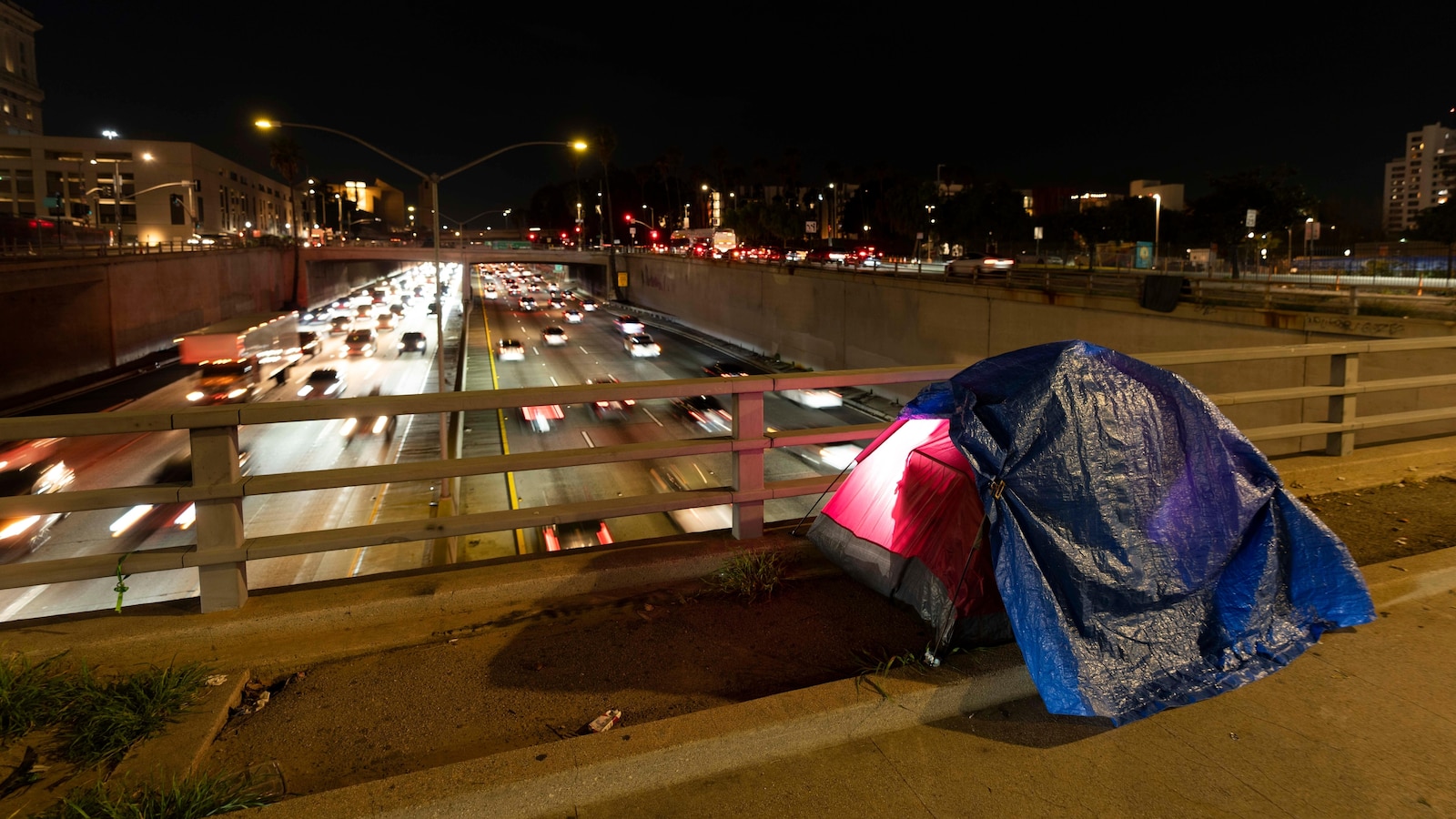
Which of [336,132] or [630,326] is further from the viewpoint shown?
[630,326]

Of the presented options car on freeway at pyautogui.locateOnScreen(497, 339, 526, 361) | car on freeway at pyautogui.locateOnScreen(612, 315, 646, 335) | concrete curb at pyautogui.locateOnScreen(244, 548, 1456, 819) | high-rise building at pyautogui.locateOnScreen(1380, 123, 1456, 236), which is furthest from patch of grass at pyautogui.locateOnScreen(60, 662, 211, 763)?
high-rise building at pyautogui.locateOnScreen(1380, 123, 1456, 236)

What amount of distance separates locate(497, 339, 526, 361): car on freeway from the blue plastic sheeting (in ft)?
195

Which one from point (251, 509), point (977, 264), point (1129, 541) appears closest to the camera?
point (1129, 541)

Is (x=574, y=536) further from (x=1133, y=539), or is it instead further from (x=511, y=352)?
(x=511, y=352)

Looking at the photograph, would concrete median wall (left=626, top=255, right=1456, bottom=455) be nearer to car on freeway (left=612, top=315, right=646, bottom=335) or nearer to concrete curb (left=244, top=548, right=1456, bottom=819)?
car on freeway (left=612, top=315, right=646, bottom=335)

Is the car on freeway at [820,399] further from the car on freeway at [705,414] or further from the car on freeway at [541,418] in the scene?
the car on freeway at [541,418]

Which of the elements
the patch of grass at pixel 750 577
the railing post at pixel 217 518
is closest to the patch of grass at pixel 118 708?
the railing post at pixel 217 518

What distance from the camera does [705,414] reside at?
4372 cm

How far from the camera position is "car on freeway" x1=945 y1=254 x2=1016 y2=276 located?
A: 151 feet

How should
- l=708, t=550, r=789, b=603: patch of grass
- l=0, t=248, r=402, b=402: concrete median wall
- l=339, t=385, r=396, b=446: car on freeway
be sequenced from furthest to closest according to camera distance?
l=0, t=248, r=402, b=402: concrete median wall → l=339, t=385, r=396, b=446: car on freeway → l=708, t=550, r=789, b=603: patch of grass

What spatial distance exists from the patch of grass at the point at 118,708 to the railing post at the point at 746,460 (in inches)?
118

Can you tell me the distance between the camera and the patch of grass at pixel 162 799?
3.01m

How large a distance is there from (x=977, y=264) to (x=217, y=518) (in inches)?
1906

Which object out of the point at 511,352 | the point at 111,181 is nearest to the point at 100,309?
the point at 511,352
